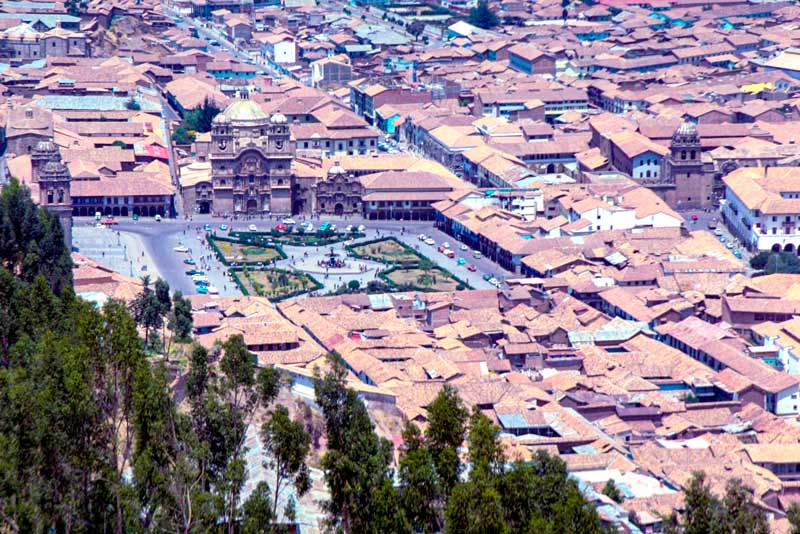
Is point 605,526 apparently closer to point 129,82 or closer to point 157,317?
point 157,317

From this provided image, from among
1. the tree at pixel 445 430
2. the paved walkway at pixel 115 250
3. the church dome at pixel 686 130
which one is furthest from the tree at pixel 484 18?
the tree at pixel 445 430

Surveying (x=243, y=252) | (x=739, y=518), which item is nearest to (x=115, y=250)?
(x=243, y=252)

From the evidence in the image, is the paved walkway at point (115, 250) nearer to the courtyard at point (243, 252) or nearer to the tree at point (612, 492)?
the courtyard at point (243, 252)

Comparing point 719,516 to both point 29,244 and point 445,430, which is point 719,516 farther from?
point 29,244

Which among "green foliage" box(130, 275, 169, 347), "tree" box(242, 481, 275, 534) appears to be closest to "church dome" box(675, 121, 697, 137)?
"green foliage" box(130, 275, 169, 347)

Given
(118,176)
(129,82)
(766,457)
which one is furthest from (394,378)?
(129,82)
